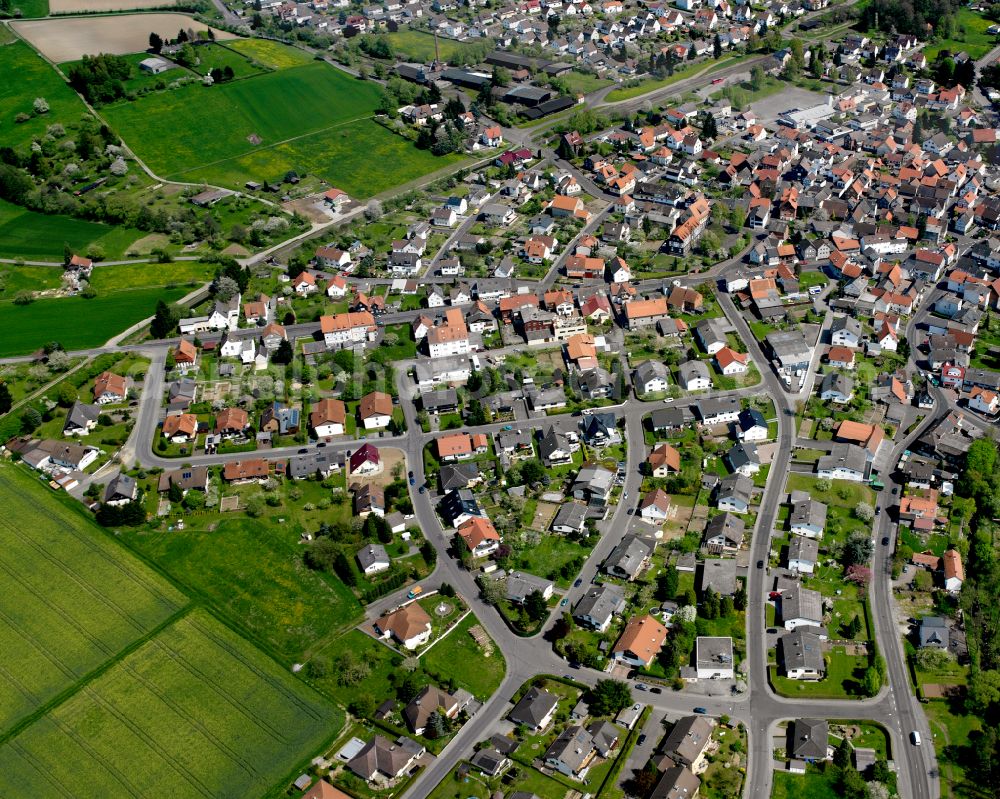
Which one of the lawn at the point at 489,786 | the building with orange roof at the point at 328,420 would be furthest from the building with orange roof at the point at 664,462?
the lawn at the point at 489,786

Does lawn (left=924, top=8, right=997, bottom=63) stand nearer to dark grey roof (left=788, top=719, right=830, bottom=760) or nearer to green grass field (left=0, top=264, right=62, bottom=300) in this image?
dark grey roof (left=788, top=719, right=830, bottom=760)

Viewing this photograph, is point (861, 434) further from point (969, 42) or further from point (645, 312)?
point (969, 42)

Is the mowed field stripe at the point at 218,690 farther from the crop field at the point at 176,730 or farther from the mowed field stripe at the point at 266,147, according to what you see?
the mowed field stripe at the point at 266,147

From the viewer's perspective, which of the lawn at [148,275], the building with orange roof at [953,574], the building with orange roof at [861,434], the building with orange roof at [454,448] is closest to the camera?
the building with orange roof at [953,574]

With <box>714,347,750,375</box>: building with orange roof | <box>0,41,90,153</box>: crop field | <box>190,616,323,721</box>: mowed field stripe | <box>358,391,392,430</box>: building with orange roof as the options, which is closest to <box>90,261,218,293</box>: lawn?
<box>358,391,392,430</box>: building with orange roof

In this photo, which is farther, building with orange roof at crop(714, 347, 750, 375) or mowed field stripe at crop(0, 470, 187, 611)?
building with orange roof at crop(714, 347, 750, 375)

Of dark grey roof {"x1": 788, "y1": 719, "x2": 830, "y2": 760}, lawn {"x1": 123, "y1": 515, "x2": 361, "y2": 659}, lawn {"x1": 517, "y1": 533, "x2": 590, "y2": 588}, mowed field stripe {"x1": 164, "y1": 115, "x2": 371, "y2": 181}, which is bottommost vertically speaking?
lawn {"x1": 123, "y1": 515, "x2": 361, "y2": 659}

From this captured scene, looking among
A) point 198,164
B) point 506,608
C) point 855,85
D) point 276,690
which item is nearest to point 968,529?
point 506,608
